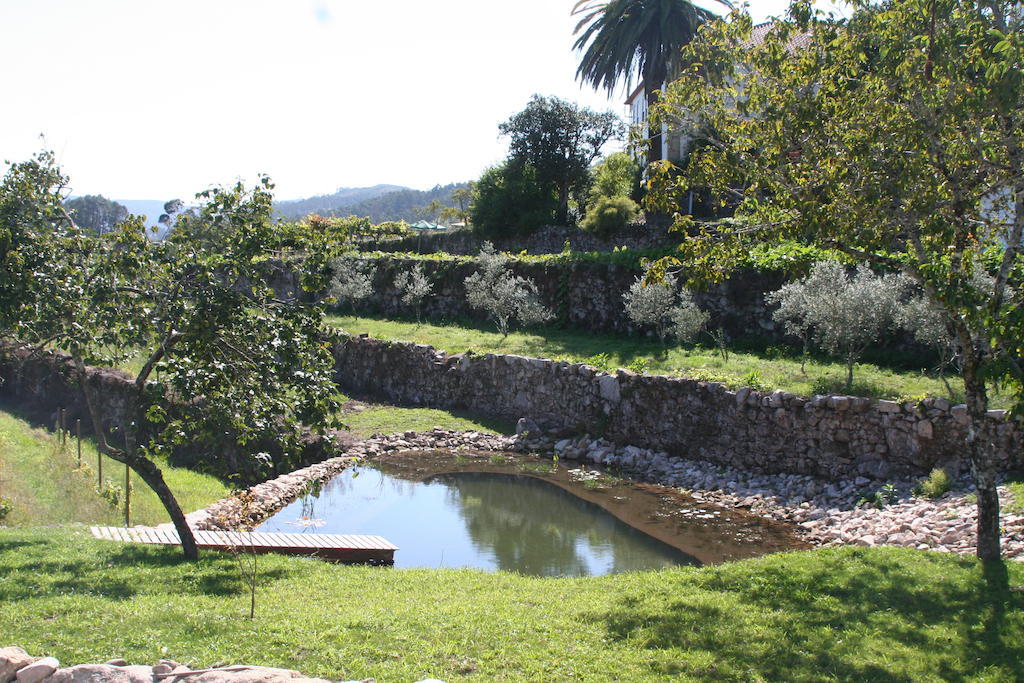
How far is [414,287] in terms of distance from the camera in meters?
32.7

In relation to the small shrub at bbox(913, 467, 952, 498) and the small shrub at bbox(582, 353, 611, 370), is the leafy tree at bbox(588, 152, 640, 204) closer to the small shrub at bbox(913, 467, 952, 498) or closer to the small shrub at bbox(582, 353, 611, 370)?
the small shrub at bbox(582, 353, 611, 370)

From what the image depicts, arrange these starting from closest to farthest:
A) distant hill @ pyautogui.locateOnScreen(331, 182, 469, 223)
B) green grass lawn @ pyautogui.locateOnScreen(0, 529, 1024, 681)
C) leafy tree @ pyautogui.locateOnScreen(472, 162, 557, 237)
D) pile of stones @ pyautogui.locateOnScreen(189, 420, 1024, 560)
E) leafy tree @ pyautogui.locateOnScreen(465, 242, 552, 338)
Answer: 1. green grass lawn @ pyautogui.locateOnScreen(0, 529, 1024, 681)
2. pile of stones @ pyautogui.locateOnScreen(189, 420, 1024, 560)
3. leafy tree @ pyautogui.locateOnScreen(465, 242, 552, 338)
4. leafy tree @ pyautogui.locateOnScreen(472, 162, 557, 237)
5. distant hill @ pyautogui.locateOnScreen(331, 182, 469, 223)

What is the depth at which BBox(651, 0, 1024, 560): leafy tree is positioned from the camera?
28.2ft

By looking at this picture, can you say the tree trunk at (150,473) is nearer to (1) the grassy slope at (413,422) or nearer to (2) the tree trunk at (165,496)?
(2) the tree trunk at (165,496)

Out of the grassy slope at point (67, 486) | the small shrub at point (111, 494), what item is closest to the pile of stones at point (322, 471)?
the grassy slope at point (67, 486)

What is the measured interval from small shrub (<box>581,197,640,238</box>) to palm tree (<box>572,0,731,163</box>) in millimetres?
3989

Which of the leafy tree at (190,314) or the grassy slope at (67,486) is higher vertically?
the leafy tree at (190,314)

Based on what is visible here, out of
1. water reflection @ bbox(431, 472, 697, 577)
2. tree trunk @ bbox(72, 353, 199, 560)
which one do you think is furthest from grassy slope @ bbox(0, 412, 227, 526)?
water reflection @ bbox(431, 472, 697, 577)

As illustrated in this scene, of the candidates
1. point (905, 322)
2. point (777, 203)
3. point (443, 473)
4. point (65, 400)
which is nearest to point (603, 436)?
point (443, 473)

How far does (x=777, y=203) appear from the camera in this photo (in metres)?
10.6

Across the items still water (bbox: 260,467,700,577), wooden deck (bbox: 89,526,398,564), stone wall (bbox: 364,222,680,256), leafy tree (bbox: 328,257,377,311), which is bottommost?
still water (bbox: 260,467,700,577)

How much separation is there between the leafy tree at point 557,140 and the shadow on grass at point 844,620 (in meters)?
27.3

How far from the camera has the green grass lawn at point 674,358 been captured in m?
16.8

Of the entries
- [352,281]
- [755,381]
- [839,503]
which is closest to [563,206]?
[352,281]
